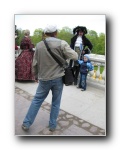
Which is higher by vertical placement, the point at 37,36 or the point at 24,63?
the point at 37,36

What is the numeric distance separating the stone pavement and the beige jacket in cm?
53

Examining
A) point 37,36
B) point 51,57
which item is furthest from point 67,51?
point 37,36

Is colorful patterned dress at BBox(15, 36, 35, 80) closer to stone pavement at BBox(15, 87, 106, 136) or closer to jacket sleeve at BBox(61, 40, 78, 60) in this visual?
stone pavement at BBox(15, 87, 106, 136)

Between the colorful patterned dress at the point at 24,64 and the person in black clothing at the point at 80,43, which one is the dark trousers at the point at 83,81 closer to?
the person in black clothing at the point at 80,43

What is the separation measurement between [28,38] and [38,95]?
0.58 metres

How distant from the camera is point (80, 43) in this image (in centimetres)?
320

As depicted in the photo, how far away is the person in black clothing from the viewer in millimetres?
2738

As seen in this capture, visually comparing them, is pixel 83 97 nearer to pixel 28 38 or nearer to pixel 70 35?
pixel 70 35

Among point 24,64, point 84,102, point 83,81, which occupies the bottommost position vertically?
point 84,102

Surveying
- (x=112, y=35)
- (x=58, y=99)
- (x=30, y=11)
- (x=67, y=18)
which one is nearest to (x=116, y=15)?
(x=112, y=35)

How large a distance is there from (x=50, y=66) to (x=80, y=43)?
935 millimetres

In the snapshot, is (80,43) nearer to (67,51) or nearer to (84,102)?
(84,102)

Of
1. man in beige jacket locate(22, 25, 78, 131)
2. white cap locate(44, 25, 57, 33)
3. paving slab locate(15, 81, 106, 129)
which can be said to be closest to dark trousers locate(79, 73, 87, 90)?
paving slab locate(15, 81, 106, 129)

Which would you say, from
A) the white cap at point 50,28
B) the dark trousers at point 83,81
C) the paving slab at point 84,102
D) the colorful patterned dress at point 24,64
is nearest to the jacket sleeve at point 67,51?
the white cap at point 50,28
